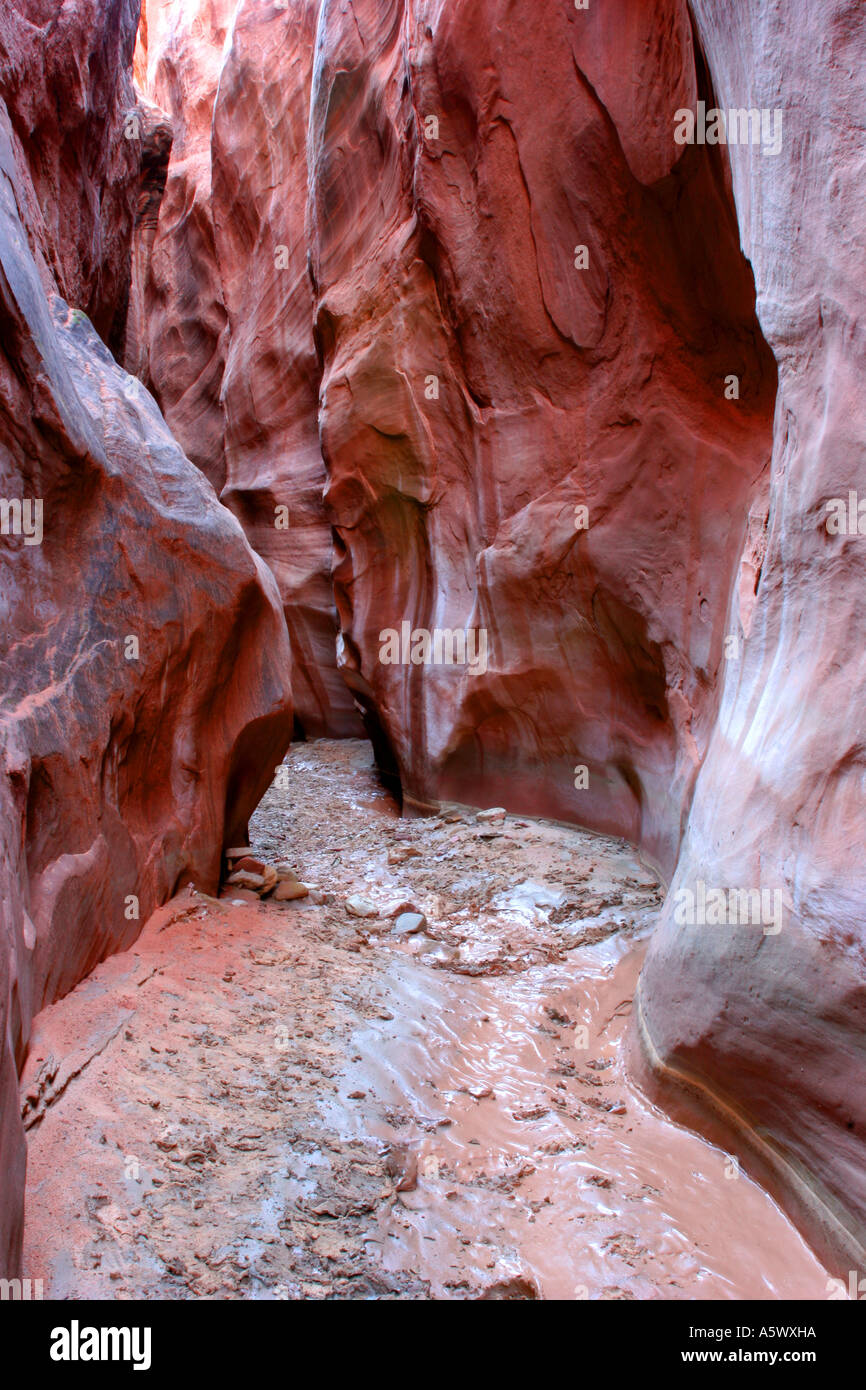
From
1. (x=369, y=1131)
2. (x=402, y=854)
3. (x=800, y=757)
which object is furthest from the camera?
(x=402, y=854)

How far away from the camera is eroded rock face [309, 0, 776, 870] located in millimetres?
5379

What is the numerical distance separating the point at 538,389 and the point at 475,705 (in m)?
2.55

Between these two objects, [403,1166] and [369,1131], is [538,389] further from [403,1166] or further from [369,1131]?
[403,1166]

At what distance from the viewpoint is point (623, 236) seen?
5.90 metres

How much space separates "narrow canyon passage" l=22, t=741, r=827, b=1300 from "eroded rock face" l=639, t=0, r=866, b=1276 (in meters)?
0.29

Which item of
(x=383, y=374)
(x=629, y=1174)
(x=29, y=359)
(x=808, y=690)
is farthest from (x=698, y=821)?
(x=383, y=374)

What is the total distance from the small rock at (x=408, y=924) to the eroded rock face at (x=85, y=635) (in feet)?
3.59

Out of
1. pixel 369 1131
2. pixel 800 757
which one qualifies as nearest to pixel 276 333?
pixel 800 757

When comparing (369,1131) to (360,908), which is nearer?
(369,1131)

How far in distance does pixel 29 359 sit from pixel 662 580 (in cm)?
384

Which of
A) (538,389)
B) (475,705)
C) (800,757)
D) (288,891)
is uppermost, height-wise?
(538,389)

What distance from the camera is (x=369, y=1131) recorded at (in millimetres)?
3066

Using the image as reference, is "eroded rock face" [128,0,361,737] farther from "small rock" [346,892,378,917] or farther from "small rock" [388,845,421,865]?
"small rock" [346,892,378,917]

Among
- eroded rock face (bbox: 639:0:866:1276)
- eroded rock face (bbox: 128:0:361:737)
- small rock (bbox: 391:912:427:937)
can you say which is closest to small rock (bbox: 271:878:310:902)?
small rock (bbox: 391:912:427:937)
